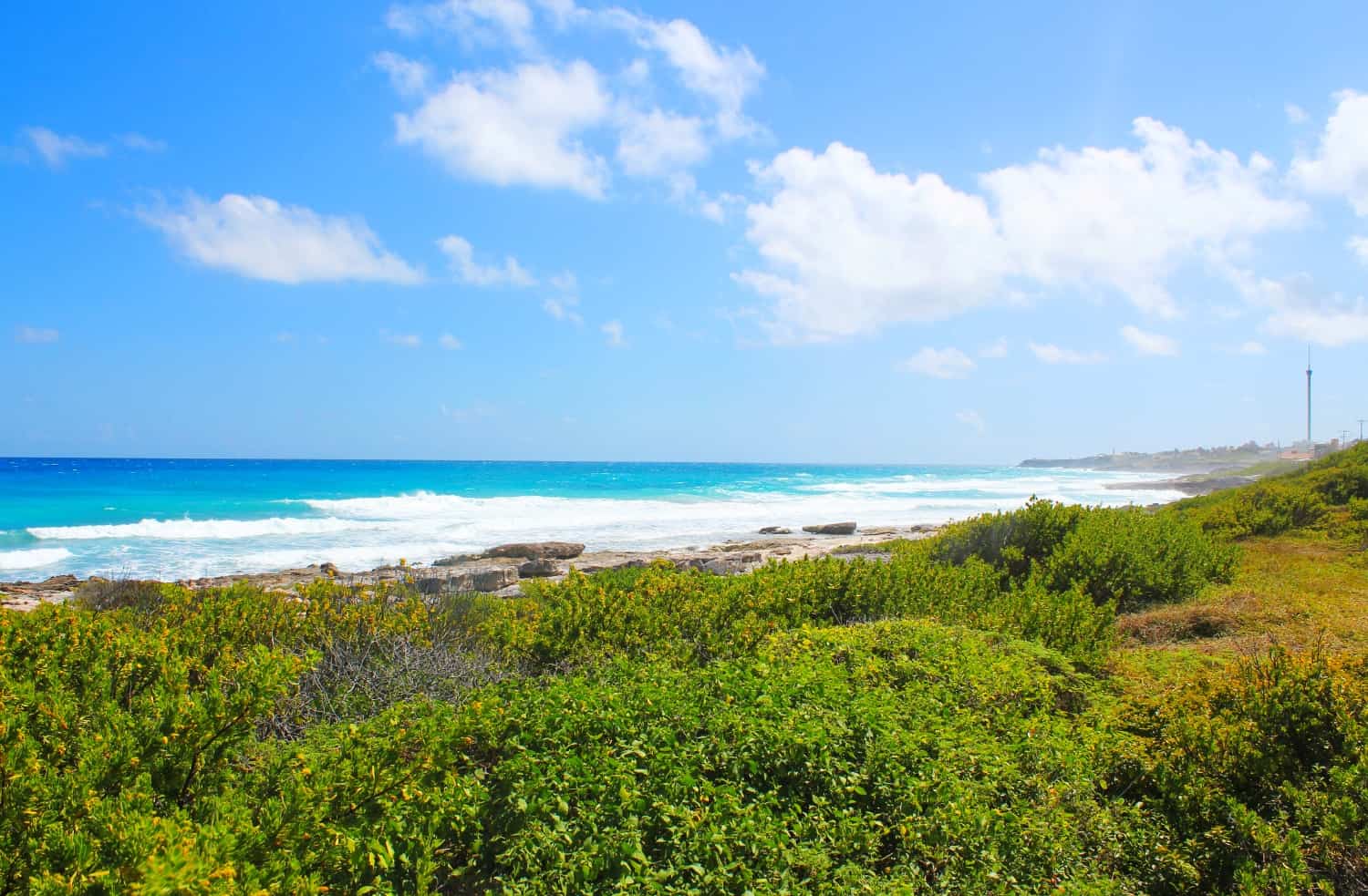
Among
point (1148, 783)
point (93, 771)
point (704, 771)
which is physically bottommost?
point (1148, 783)

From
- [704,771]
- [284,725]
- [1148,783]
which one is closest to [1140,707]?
[1148,783]

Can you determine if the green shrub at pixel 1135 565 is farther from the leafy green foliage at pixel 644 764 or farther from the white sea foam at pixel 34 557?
the white sea foam at pixel 34 557

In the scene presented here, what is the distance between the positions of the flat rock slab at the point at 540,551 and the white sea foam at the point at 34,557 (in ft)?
46.5

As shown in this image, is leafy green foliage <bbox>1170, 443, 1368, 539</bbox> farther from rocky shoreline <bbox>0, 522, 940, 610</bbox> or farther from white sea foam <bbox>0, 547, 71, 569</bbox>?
white sea foam <bbox>0, 547, 71, 569</bbox>

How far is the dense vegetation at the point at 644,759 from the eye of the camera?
2.87m

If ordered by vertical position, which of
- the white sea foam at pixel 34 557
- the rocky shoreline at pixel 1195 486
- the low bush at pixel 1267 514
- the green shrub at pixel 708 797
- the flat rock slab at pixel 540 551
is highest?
the low bush at pixel 1267 514

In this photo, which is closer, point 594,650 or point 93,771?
point 93,771

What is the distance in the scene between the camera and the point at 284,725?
481 cm

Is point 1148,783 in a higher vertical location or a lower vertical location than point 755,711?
lower

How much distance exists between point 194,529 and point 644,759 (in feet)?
118

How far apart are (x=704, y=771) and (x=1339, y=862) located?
281cm

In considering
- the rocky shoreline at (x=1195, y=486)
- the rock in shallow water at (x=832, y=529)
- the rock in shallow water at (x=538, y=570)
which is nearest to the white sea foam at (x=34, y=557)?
the rock in shallow water at (x=538, y=570)

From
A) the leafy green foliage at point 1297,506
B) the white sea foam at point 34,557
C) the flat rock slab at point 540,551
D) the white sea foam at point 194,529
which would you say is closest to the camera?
the leafy green foliage at point 1297,506

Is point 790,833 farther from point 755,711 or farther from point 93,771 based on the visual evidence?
point 93,771
